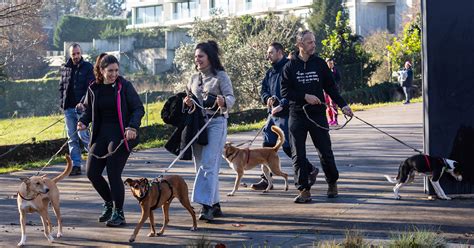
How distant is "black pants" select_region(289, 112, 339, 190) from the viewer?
35.9 ft

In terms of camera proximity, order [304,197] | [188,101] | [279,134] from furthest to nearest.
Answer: [279,134]
[304,197]
[188,101]

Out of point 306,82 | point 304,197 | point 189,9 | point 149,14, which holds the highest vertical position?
point 149,14

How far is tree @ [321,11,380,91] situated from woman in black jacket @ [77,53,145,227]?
30.2 meters

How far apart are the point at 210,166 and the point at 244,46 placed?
28.1m

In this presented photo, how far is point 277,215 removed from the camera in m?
10.3

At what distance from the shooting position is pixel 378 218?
9.92 m

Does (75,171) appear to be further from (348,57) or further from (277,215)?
(348,57)

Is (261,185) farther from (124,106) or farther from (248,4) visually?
(248,4)

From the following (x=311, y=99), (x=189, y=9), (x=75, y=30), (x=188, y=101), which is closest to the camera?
(x=188, y=101)

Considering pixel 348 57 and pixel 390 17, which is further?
pixel 390 17

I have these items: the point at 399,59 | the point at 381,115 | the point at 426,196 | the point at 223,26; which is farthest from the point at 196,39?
the point at 426,196

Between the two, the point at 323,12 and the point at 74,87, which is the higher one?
the point at 323,12

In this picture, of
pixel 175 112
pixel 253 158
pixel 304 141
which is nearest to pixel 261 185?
pixel 253 158

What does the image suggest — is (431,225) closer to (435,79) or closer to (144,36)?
(435,79)
